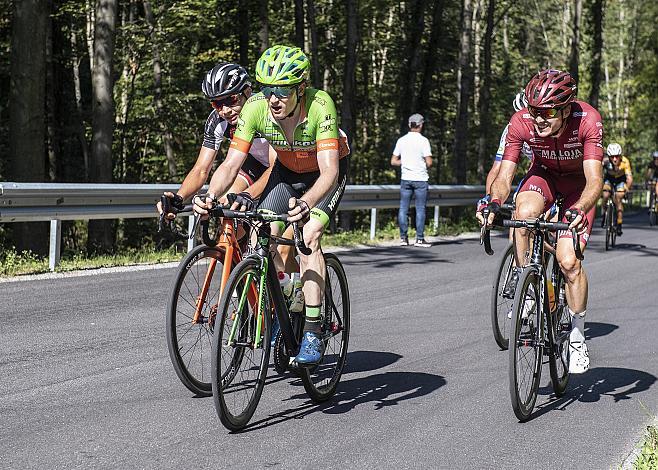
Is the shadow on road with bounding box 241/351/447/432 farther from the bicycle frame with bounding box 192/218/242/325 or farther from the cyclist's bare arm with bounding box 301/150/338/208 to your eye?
the cyclist's bare arm with bounding box 301/150/338/208

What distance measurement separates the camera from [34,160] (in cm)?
1459

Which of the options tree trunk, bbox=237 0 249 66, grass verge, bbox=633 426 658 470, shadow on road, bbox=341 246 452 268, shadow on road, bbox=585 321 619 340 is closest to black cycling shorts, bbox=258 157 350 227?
grass verge, bbox=633 426 658 470

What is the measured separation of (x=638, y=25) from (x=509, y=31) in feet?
32.2

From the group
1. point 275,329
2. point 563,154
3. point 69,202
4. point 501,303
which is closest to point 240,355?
point 275,329

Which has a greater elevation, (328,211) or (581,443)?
(328,211)

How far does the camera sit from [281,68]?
570cm

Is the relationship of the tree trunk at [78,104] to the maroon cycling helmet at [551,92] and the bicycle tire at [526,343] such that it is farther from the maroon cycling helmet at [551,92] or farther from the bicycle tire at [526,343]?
the bicycle tire at [526,343]

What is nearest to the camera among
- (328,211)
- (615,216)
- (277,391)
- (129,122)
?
(328,211)

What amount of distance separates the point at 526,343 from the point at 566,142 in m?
1.53

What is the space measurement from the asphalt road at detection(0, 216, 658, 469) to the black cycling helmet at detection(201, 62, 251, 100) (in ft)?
6.10

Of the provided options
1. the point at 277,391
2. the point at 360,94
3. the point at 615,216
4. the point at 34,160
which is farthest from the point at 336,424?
the point at 360,94

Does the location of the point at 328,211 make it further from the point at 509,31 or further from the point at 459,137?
the point at 509,31

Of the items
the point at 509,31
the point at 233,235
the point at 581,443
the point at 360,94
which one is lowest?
the point at 581,443

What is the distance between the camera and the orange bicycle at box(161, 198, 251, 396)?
5797mm
